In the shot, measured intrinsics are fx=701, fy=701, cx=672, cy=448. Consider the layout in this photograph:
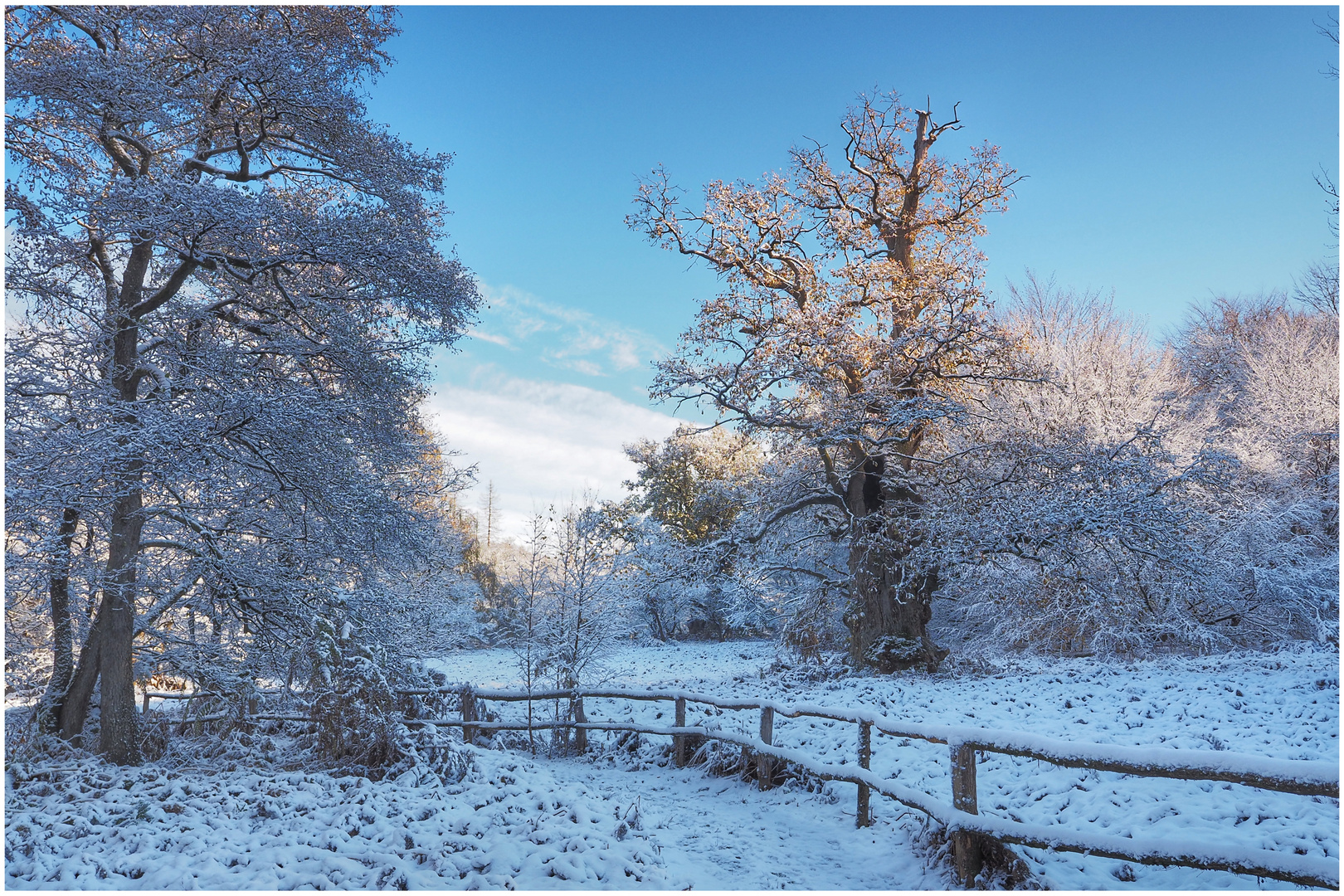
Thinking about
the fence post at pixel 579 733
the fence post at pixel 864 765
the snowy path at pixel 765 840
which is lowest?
the fence post at pixel 579 733

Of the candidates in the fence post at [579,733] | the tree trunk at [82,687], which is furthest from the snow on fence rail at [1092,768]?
the tree trunk at [82,687]

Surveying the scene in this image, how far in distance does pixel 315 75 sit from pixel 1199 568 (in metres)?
14.9

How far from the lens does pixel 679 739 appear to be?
8.90m

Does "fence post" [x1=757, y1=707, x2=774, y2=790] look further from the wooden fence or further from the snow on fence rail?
the snow on fence rail

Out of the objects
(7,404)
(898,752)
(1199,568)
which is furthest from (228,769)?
(1199,568)

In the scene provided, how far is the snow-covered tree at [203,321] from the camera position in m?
6.99

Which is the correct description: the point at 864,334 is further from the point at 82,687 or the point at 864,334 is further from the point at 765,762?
the point at 82,687

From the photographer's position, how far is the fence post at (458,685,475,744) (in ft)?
33.6

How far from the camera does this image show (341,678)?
766 centimetres

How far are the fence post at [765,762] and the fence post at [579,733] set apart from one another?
3.45m

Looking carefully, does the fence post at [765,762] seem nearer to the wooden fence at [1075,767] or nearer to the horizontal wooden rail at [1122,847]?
the wooden fence at [1075,767]

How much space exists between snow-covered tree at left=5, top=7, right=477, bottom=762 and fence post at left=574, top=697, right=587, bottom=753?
3.64 m

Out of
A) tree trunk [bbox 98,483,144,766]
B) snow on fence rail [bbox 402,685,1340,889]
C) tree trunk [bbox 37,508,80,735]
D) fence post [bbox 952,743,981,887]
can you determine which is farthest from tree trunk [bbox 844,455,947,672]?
tree trunk [bbox 37,508,80,735]

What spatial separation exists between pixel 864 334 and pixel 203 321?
11068mm
